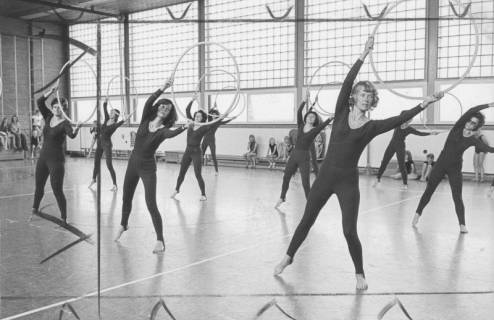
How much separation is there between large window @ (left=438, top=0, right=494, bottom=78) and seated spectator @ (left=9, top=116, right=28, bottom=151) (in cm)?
1035

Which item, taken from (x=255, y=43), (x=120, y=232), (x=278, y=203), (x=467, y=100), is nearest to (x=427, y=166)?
(x=467, y=100)

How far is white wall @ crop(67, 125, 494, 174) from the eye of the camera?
1408cm

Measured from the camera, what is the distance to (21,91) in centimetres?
574

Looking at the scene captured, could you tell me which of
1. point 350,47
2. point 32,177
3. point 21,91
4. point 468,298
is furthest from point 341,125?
→ point 350,47

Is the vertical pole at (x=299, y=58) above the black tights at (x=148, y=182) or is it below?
above

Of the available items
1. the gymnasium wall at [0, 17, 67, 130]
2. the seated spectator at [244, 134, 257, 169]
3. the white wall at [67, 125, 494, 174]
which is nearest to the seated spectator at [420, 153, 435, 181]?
the white wall at [67, 125, 494, 174]

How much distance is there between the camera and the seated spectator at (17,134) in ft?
23.1

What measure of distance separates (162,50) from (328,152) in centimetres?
1502

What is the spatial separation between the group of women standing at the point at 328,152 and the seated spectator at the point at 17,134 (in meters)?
0.57

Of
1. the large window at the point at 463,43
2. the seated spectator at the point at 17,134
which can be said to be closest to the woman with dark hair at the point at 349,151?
the seated spectator at the point at 17,134

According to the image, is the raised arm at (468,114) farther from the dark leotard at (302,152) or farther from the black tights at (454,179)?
the dark leotard at (302,152)

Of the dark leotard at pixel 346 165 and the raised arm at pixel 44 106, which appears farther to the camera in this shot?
the raised arm at pixel 44 106

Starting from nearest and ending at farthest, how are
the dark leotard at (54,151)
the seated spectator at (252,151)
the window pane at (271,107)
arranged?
the dark leotard at (54,151) → the seated spectator at (252,151) → the window pane at (271,107)

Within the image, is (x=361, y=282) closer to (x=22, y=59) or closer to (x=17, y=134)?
(x=22, y=59)
